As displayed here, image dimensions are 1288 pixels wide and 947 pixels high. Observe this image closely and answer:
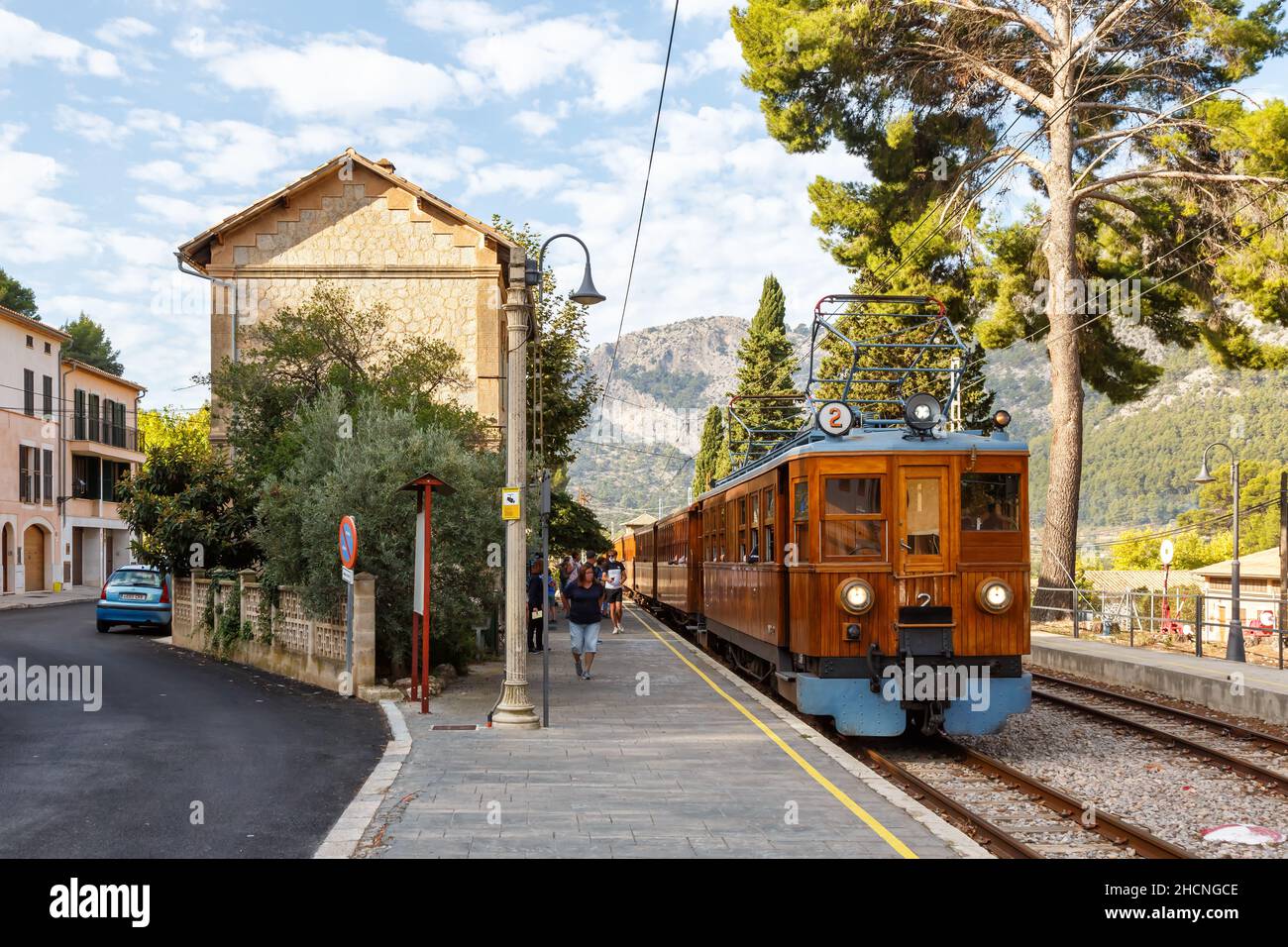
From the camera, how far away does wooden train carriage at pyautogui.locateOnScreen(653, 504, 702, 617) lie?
23.8 m

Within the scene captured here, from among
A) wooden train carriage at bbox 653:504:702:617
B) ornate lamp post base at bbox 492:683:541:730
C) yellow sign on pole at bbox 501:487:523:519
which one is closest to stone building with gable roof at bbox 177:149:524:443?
wooden train carriage at bbox 653:504:702:617

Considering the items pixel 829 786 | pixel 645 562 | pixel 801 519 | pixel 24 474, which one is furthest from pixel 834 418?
pixel 24 474

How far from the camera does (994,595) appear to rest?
39.3ft

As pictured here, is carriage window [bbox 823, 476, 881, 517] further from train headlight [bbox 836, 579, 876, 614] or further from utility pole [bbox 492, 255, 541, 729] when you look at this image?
utility pole [bbox 492, 255, 541, 729]

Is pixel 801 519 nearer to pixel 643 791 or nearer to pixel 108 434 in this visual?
pixel 643 791

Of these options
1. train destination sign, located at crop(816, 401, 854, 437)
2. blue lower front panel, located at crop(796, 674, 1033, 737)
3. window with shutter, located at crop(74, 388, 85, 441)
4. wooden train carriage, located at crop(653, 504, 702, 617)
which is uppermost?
window with shutter, located at crop(74, 388, 85, 441)

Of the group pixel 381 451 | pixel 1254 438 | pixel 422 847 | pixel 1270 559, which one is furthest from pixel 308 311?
pixel 1254 438

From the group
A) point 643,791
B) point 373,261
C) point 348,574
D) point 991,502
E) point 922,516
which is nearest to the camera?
point 643,791

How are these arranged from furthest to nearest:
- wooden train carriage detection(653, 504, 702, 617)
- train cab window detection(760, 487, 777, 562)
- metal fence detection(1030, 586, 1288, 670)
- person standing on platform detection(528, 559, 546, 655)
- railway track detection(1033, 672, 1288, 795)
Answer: wooden train carriage detection(653, 504, 702, 617)
person standing on platform detection(528, 559, 546, 655)
metal fence detection(1030, 586, 1288, 670)
train cab window detection(760, 487, 777, 562)
railway track detection(1033, 672, 1288, 795)

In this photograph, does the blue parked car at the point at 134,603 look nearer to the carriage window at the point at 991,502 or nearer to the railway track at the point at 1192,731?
the railway track at the point at 1192,731

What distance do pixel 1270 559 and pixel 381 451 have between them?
43.1 meters

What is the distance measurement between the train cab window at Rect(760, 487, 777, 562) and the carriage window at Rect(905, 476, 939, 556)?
6.75 ft

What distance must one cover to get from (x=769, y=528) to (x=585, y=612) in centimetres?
465
